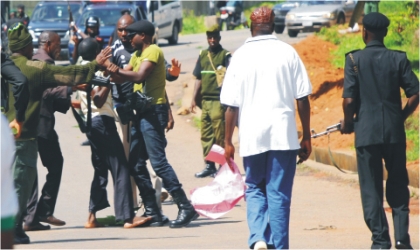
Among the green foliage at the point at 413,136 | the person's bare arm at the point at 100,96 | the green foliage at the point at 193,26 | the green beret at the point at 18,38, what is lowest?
the green foliage at the point at 193,26

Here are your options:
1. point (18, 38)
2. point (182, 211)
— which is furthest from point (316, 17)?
point (18, 38)

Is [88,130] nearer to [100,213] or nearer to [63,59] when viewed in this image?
[100,213]

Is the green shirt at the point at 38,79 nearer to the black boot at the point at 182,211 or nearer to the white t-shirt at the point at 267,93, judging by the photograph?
the white t-shirt at the point at 267,93

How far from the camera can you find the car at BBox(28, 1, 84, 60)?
25391 mm

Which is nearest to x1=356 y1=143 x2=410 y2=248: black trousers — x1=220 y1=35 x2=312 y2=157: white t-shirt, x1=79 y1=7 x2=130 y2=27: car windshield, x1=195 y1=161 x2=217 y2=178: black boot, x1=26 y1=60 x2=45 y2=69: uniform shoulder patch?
x1=220 y1=35 x2=312 y2=157: white t-shirt

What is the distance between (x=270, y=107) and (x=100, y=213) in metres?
4.07

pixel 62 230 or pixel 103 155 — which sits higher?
pixel 103 155

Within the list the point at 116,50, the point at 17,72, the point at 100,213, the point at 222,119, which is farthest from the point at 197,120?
the point at 17,72

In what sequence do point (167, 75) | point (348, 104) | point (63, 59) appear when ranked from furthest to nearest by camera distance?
point (63, 59)
point (167, 75)
point (348, 104)

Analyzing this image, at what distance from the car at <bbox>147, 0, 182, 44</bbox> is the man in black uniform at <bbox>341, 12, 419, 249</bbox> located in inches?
837

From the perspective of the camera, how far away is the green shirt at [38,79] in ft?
23.3

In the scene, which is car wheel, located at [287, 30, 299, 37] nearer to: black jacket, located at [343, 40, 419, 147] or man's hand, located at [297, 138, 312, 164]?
black jacket, located at [343, 40, 419, 147]

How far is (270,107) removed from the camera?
20.1 ft

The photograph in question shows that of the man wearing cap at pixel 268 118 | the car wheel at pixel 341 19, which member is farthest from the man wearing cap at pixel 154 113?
the car wheel at pixel 341 19
